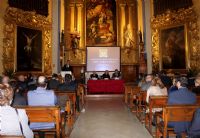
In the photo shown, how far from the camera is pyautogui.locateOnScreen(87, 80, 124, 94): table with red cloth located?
15.0m

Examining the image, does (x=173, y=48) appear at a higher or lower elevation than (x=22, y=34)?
lower

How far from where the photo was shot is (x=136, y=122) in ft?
25.9

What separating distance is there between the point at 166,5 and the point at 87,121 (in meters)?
11.7

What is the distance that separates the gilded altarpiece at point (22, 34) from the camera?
1404 centimetres

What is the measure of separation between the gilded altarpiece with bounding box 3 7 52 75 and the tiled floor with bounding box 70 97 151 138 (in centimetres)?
659

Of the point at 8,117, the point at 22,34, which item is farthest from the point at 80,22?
the point at 8,117

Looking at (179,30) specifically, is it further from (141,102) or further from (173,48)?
(141,102)

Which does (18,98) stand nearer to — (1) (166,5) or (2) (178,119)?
(2) (178,119)

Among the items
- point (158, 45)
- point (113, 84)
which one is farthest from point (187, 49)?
point (113, 84)

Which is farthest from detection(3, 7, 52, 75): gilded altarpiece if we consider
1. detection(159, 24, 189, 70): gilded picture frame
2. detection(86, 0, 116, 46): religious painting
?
detection(159, 24, 189, 70): gilded picture frame

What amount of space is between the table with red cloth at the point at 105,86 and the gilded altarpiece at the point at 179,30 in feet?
12.8

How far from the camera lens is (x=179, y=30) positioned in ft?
52.7

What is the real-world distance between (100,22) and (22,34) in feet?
21.6

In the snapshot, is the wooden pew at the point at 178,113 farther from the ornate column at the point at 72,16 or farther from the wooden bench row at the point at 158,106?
the ornate column at the point at 72,16
